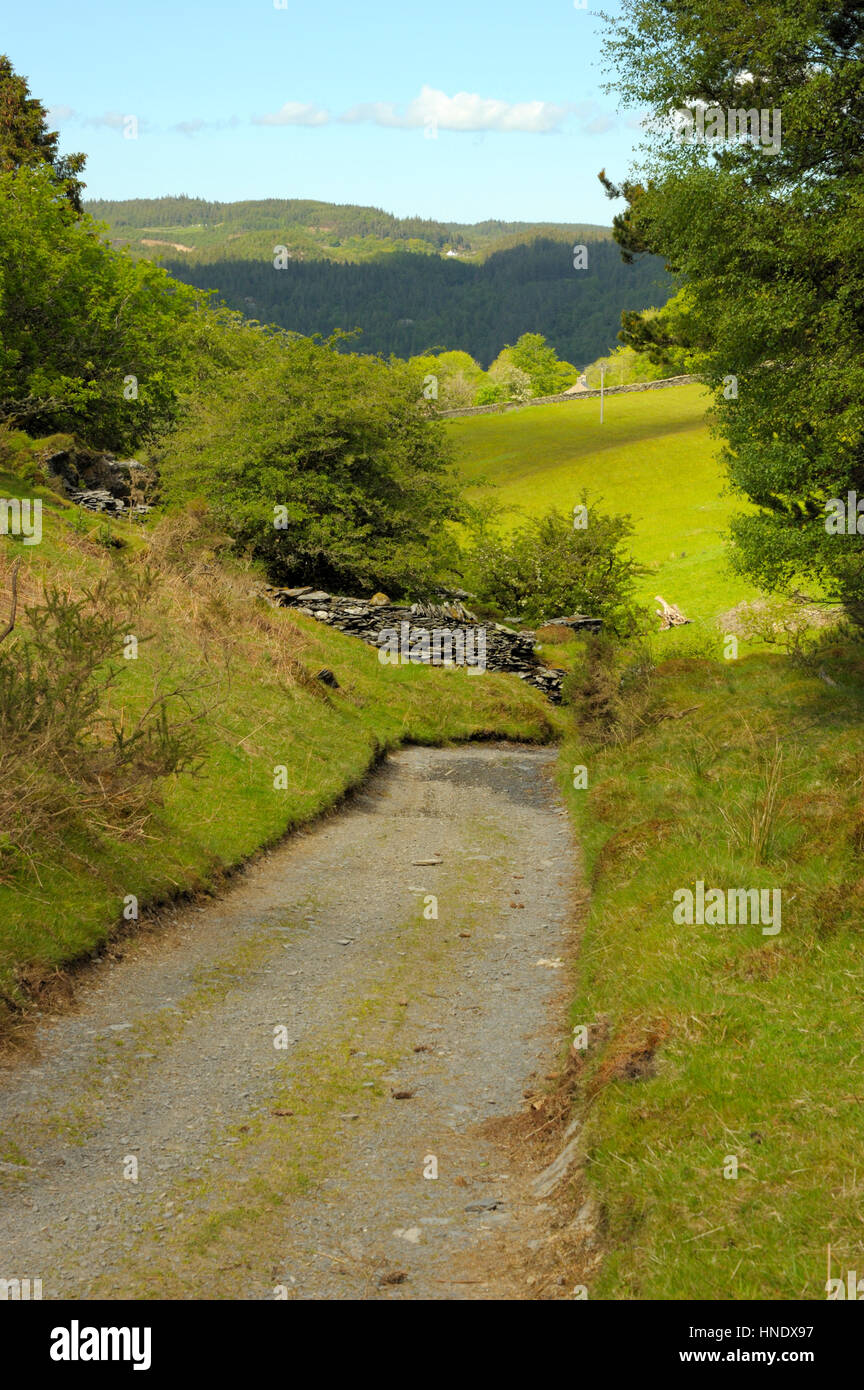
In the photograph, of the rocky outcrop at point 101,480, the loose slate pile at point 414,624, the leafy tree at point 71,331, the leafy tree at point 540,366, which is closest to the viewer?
the loose slate pile at point 414,624

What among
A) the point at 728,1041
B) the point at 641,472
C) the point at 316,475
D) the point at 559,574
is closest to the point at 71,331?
the point at 316,475

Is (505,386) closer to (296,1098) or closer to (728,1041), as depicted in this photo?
(296,1098)

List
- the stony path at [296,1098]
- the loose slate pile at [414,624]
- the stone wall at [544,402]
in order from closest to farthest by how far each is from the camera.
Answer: the stony path at [296,1098] < the loose slate pile at [414,624] < the stone wall at [544,402]

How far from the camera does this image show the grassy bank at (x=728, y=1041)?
5199 mm

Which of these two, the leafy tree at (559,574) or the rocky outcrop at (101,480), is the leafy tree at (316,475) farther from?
the leafy tree at (559,574)

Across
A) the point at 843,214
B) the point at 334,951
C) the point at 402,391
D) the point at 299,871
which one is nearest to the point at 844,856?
the point at 334,951

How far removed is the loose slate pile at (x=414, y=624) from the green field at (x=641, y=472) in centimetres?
806

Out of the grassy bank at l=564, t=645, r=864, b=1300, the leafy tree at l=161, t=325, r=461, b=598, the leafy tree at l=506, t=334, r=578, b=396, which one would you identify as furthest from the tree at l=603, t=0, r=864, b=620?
the leafy tree at l=506, t=334, r=578, b=396

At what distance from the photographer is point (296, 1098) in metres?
8.15

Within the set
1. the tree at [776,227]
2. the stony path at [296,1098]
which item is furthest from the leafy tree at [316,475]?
the stony path at [296,1098]

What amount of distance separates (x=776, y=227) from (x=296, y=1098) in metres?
15.6

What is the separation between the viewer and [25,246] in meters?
37.6

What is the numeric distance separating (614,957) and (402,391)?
30.5m

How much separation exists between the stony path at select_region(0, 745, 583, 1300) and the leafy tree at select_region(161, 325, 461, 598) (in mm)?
20243
